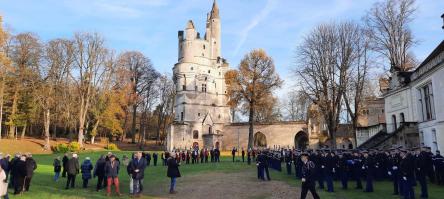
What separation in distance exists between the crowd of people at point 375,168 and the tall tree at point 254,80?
24.4 m

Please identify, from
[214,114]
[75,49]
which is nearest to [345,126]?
[214,114]

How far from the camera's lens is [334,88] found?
91.9ft

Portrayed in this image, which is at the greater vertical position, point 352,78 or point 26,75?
point 26,75

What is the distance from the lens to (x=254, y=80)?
142ft

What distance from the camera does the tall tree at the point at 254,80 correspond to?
43062 mm

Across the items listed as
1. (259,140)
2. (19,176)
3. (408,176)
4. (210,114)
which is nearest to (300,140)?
(259,140)

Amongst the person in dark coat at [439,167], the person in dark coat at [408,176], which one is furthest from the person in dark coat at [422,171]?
the person in dark coat at [439,167]

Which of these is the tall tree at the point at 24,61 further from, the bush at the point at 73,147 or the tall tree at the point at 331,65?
the tall tree at the point at 331,65

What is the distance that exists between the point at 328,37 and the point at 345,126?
2630 cm

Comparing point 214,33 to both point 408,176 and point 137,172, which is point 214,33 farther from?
point 408,176

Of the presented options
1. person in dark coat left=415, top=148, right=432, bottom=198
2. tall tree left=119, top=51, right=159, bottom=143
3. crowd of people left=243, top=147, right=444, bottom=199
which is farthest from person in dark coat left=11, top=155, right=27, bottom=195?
tall tree left=119, top=51, right=159, bottom=143

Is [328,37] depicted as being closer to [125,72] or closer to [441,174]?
[441,174]

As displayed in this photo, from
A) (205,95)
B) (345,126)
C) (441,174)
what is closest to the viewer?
(441,174)

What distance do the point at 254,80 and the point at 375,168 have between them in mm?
27467
